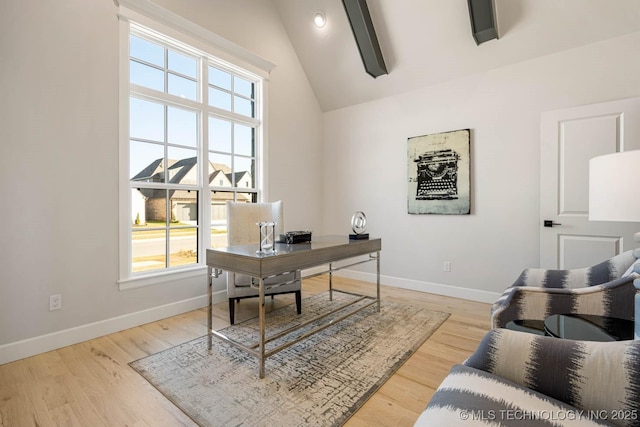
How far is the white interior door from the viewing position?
2656 millimetres

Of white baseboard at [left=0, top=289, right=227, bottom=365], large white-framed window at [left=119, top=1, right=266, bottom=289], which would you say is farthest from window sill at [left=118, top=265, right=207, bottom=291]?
white baseboard at [left=0, top=289, right=227, bottom=365]

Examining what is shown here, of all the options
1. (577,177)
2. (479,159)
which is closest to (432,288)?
(479,159)

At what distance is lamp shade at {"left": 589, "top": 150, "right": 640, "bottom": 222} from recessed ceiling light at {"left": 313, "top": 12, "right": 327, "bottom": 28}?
11.2 feet

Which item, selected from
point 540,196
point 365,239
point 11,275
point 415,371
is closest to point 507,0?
point 540,196

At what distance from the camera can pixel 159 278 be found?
2916 mm

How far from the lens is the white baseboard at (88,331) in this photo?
7.01ft

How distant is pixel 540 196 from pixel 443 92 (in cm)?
162

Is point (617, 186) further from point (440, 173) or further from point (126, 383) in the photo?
point (126, 383)

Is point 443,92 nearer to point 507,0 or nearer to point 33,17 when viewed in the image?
point 507,0

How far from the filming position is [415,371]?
78.5 inches

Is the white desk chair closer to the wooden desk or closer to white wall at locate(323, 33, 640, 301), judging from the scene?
the wooden desk

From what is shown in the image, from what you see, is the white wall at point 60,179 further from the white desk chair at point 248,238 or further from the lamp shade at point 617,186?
the lamp shade at point 617,186

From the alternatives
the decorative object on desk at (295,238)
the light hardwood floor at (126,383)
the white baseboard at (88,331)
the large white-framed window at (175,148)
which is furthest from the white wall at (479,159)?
the white baseboard at (88,331)

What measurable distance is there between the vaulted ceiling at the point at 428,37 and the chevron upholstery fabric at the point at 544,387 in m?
3.22
